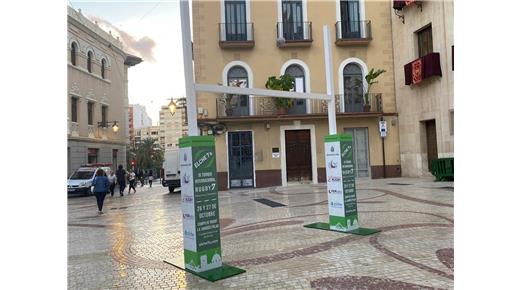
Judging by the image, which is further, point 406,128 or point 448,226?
point 406,128

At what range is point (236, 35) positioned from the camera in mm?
20531

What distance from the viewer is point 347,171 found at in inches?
316

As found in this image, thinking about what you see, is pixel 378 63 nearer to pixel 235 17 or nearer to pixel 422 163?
pixel 422 163

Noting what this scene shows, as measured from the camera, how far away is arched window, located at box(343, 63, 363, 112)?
2095 cm

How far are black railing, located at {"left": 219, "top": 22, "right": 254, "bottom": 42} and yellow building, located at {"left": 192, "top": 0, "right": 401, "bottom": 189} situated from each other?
51mm

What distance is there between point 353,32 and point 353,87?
2.95m

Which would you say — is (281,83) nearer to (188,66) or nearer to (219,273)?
(188,66)

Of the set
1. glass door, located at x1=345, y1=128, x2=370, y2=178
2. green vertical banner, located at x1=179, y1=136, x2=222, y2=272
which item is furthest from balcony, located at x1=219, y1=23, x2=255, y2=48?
green vertical banner, located at x1=179, y1=136, x2=222, y2=272

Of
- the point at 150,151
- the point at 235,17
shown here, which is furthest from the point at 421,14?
the point at 150,151

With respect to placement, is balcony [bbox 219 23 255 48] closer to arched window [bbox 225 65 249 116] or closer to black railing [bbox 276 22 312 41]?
arched window [bbox 225 65 249 116]

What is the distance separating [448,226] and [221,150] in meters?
13.4

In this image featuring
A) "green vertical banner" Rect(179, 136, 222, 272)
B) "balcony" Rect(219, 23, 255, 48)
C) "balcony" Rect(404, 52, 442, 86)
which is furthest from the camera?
"balcony" Rect(219, 23, 255, 48)

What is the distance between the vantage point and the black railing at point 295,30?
A: 2080 cm

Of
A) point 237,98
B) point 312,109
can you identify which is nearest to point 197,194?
point 237,98
